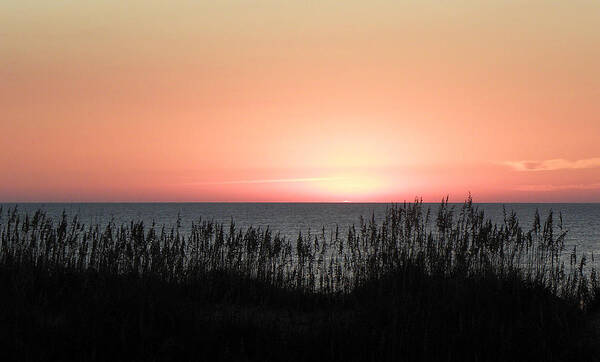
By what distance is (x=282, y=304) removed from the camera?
1002 centimetres

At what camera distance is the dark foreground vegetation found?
265 inches

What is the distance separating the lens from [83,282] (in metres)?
9.52

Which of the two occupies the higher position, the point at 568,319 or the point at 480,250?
the point at 480,250

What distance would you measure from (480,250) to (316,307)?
358 cm

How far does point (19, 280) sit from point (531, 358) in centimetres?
817

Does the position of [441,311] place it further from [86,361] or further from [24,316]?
[24,316]

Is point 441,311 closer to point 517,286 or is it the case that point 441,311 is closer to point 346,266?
point 517,286

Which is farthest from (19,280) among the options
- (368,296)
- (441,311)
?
(441,311)

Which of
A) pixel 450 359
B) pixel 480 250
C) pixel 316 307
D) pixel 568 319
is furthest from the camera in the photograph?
pixel 480 250

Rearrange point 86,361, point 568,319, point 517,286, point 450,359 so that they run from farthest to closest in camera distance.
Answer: point 517,286 < point 568,319 < point 450,359 < point 86,361

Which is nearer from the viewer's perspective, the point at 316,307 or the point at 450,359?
the point at 450,359

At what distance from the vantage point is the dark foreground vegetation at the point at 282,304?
22.1 ft

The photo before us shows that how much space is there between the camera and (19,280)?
30.5ft

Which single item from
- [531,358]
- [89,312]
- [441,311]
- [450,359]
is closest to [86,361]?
[89,312]
